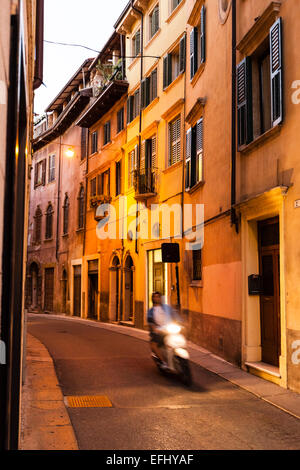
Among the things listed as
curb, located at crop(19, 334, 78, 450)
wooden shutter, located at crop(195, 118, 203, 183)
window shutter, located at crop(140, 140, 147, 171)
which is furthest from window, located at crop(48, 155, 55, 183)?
curb, located at crop(19, 334, 78, 450)

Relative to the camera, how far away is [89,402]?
7758 mm

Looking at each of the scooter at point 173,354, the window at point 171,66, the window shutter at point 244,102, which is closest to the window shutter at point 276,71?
the window shutter at point 244,102

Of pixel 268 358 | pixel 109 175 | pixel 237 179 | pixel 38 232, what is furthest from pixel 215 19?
pixel 38 232

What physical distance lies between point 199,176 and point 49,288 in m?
21.2

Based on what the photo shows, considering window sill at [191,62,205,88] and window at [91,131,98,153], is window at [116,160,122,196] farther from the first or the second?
window sill at [191,62,205,88]

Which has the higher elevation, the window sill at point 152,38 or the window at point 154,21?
the window at point 154,21

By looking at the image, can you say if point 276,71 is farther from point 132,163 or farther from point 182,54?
point 132,163

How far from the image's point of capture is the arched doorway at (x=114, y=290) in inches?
949

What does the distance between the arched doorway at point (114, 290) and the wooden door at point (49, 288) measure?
33.6ft

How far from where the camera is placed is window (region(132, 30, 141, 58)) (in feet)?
75.2

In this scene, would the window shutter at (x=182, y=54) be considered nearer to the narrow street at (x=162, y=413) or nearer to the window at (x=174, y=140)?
the window at (x=174, y=140)

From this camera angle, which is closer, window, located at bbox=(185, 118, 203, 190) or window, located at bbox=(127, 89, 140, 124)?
window, located at bbox=(185, 118, 203, 190)

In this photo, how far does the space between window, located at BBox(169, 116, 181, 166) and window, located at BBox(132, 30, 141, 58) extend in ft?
19.7

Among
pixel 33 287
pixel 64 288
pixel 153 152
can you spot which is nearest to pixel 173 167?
pixel 153 152
